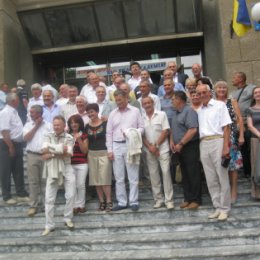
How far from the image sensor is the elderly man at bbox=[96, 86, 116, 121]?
24.7ft

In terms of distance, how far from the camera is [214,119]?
6191 mm

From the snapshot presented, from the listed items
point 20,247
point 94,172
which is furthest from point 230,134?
point 20,247

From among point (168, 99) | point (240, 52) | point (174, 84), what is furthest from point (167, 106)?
point (240, 52)

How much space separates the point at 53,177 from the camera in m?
6.21

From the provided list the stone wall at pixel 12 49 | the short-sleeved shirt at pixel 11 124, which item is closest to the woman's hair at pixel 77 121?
the short-sleeved shirt at pixel 11 124

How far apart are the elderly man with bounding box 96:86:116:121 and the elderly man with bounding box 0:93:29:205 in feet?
4.90

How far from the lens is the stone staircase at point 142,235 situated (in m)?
5.59

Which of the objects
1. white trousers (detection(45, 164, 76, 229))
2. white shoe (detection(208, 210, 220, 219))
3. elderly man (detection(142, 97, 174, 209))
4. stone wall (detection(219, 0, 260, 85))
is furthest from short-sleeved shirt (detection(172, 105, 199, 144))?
stone wall (detection(219, 0, 260, 85))

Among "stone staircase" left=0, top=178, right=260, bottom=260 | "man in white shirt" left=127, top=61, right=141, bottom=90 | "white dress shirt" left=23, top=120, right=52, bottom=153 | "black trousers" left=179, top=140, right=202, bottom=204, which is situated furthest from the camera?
"man in white shirt" left=127, top=61, right=141, bottom=90

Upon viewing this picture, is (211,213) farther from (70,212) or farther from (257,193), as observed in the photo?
(70,212)

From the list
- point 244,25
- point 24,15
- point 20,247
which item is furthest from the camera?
point 24,15

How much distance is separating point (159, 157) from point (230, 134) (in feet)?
3.73

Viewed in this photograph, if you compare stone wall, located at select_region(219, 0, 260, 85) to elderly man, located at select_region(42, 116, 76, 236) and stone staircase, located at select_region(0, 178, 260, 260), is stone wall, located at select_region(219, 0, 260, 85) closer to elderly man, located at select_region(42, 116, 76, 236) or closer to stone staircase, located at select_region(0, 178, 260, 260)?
stone staircase, located at select_region(0, 178, 260, 260)

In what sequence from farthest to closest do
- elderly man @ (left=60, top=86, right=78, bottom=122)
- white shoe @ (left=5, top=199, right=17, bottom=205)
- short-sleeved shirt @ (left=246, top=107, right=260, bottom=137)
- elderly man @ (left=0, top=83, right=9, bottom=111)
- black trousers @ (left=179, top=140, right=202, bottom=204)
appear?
1. elderly man @ (left=0, top=83, right=9, bottom=111)
2. elderly man @ (left=60, top=86, right=78, bottom=122)
3. white shoe @ (left=5, top=199, right=17, bottom=205)
4. short-sleeved shirt @ (left=246, top=107, right=260, bottom=137)
5. black trousers @ (left=179, top=140, right=202, bottom=204)
